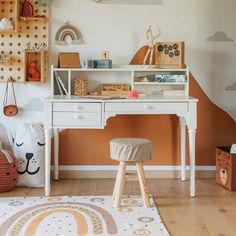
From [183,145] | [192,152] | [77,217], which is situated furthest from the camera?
[183,145]

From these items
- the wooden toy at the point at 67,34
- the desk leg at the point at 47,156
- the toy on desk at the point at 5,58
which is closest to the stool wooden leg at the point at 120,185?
the desk leg at the point at 47,156

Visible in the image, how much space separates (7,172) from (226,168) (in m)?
1.77

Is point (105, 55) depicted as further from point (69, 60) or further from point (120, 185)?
point (120, 185)

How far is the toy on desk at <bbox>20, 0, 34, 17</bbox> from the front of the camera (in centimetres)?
373

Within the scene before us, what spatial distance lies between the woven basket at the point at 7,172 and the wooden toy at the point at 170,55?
1461 millimetres

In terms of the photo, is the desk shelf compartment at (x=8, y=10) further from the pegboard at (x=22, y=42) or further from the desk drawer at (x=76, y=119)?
the desk drawer at (x=76, y=119)

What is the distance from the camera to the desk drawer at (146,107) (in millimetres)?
3303

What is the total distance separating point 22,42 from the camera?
380cm

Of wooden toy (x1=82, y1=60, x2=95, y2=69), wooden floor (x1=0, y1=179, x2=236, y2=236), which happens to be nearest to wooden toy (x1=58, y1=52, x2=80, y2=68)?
wooden toy (x1=82, y1=60, x2=95, y2=69)

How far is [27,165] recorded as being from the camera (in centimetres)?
363

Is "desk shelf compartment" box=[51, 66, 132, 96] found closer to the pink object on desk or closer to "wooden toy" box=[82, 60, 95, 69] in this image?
"wooden toy" box=[82, 60, 95, 69]

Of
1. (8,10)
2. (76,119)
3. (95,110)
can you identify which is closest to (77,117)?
(76,119)

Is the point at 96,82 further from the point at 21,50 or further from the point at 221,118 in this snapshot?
the point at 221,118

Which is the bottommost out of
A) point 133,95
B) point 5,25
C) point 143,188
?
point 143,188
